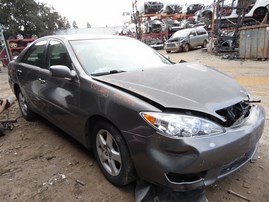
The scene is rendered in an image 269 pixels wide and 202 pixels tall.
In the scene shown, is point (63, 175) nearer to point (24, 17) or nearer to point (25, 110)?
point (25, 110)

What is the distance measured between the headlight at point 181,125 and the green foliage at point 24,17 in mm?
26339

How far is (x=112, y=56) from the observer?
3160 millimetres

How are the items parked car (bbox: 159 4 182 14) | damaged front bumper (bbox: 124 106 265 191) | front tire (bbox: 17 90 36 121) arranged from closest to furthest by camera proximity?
1. damaged front bumper (bbox: 124 106 265 191)
2. front tire (bbox: 17 90 36 121)
3. parked car (bbox: 159 4 182 14)

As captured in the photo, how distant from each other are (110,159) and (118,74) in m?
0.89

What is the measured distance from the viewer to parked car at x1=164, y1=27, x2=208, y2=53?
17516 millimetres

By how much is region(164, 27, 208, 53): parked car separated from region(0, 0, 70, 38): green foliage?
15.0 meters

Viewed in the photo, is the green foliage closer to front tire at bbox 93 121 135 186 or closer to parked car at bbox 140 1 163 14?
parked car at bbox 140 1 163 14

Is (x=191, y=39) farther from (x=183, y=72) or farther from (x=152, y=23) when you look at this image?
(x=183, y=72)

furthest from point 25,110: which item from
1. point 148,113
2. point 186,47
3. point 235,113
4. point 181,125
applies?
point 186,47

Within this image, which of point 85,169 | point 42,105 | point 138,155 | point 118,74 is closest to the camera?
point 138,155

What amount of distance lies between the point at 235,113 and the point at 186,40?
1607 centimetres

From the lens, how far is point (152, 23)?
23.2 meters

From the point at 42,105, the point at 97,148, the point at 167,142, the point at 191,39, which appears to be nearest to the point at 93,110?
the point at 97,148

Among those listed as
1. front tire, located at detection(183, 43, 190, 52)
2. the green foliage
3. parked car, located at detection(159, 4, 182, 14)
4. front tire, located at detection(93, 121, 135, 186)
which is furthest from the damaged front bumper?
parked car, located at detection(159, 4, 182, 14)
